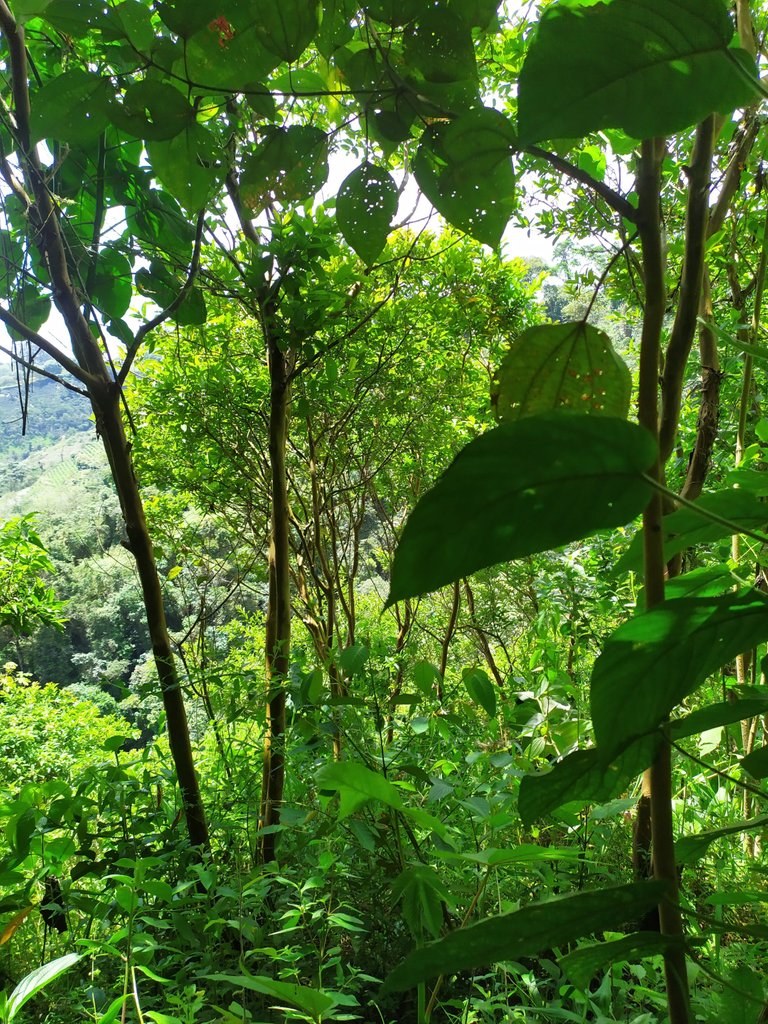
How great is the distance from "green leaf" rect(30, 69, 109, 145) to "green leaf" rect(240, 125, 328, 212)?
0.26 feet

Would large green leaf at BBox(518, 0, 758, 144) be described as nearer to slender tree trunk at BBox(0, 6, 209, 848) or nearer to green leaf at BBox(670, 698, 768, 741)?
green leaf at BBox(670, 698, 768, 741)

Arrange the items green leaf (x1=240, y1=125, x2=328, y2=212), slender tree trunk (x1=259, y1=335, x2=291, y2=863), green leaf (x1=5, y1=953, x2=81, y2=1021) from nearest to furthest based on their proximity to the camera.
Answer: green leaf (x1=240, y1=125, x2=328, y2=212) → green leaf (x1=5, y1=953, x2=81, y2=1021) → slender tree trunk (x1=259, y1=335, x2=291, y2=863)

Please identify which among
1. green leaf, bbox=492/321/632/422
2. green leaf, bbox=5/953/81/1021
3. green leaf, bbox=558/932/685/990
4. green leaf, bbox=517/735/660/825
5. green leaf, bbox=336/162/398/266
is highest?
green leaf, bbox=336/162/398/266

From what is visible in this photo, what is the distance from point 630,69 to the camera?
0.71 ft

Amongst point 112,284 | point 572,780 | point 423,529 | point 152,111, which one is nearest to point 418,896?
point 572,780

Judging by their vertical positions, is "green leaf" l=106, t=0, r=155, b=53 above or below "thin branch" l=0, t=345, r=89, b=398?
below

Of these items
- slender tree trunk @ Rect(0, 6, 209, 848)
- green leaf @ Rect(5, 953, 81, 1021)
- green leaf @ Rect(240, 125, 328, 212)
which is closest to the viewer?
green leaf @ Rect(240, 125, 328, 212)

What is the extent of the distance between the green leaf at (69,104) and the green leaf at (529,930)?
0.38 m

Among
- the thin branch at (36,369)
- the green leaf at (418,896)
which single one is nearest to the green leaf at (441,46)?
the green leaf at (418,896)

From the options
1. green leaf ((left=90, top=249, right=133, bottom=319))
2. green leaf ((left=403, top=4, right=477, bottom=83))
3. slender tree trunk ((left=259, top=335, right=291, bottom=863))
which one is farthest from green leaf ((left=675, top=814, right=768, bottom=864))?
green leaf ((left=90, top=249, right=133, bottom=319))

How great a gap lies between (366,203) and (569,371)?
15cm

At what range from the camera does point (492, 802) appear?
2.77ft

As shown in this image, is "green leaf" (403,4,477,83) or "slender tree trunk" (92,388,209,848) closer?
"green leaf" (403,4,477,83)

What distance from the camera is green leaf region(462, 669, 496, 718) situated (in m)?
0.66
